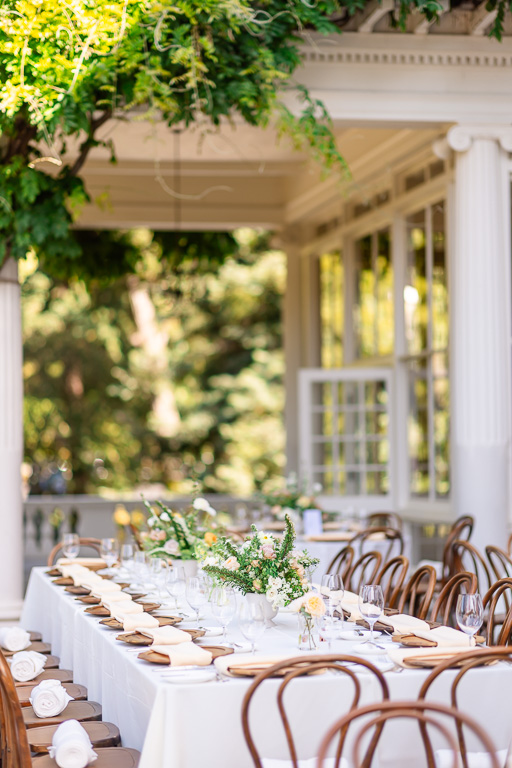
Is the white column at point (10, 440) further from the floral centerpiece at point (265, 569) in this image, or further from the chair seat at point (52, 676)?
the floral centerpiece at point (265, 569)

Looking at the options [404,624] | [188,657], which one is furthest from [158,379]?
[188,657]

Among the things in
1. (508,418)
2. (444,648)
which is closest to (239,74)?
(508,418)

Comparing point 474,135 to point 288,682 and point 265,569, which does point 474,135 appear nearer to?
point 265,569

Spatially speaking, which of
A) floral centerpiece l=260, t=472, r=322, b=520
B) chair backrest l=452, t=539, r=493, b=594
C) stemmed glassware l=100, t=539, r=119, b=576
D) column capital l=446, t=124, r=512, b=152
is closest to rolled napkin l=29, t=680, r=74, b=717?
stemmed glassware l=100, t=539, r=119, b=576

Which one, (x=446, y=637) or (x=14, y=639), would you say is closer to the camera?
(x=446, y=637)

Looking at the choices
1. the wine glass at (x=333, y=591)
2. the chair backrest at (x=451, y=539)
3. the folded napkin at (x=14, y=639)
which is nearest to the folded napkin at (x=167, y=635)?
the wine glass at (x=333, y=591)

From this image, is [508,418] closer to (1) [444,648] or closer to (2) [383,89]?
(2) [383,89]

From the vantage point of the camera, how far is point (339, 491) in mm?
9273

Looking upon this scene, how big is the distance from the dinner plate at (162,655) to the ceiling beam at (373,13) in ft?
13.6

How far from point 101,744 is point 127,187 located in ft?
26.4

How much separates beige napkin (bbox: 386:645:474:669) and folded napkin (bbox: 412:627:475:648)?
0.08 meters

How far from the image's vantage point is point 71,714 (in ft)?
12.1

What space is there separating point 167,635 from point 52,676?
1.16m

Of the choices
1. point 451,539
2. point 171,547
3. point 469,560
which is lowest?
point 469,560
